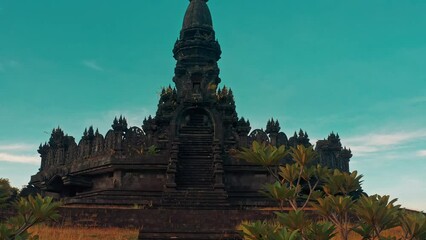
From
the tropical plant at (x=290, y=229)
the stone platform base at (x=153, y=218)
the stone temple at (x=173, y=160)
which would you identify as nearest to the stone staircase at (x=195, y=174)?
the stone temple at (x=173, y=160)

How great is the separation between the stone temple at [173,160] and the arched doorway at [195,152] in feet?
0.18

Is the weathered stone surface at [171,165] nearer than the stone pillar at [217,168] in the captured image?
Yes

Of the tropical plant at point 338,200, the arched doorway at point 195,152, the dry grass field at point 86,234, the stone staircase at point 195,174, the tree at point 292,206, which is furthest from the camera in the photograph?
the arched doorway at point 195,152

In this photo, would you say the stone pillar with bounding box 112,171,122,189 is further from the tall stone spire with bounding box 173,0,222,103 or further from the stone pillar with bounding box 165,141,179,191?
the tall stone spire with bounding box 173,0,222,103

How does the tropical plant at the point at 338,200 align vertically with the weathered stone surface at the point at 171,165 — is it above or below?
below

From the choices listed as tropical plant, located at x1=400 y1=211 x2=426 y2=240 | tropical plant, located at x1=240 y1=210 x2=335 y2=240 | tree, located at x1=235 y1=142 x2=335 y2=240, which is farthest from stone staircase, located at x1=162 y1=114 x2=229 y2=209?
tropical plant, located at x1=400 y1=211 x2=426 y2=240

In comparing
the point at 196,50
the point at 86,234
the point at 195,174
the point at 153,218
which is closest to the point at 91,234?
the point at 86,234

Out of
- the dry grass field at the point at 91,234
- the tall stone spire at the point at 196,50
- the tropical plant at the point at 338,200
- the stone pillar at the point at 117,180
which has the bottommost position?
the dry grass field at the point at 91,234

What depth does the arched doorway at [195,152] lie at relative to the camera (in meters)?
23.7

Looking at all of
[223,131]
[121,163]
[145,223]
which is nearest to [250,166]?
[223,131]

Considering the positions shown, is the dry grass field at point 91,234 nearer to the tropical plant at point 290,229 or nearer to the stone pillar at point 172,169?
the tropical plant at point 290,229

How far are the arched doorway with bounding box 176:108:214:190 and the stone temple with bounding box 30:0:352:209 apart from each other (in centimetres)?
6

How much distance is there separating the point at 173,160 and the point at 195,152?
2.69 metres

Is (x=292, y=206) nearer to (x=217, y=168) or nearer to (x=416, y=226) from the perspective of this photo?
(x=416, y=226)
